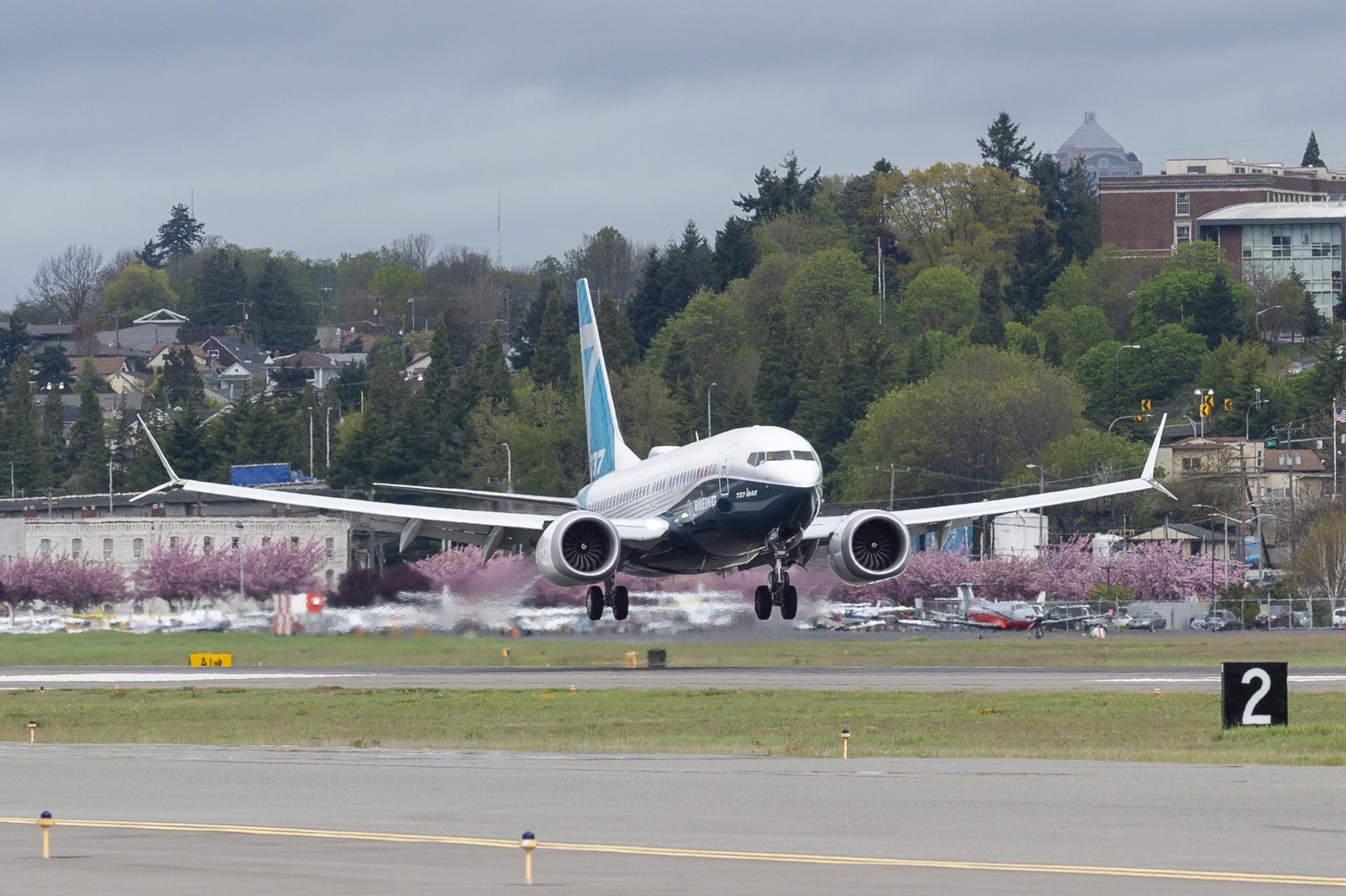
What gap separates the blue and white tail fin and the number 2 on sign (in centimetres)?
3351

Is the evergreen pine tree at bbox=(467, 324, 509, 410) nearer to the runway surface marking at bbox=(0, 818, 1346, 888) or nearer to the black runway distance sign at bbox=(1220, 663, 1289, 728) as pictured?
the black runway distance sign at bbox=(1220, 663, 1289, 728)

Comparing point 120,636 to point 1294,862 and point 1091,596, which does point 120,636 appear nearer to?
point 1091,596

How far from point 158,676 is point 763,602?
2053 centimetres

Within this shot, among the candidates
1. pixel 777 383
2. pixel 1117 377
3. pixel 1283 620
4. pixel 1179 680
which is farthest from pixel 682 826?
pixel 1117 377

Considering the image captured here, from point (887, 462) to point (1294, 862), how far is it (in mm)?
137681

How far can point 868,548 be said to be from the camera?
54219 mm

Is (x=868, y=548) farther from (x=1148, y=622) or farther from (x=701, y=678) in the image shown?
(x=1148, y=622)

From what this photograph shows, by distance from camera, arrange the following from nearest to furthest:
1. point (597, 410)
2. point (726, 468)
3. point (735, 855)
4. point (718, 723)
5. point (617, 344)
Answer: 1. point (735, 855)
2. point (718, 723)
3. point (726, 468)
4. point (597, 410)
5. point (617, 344)

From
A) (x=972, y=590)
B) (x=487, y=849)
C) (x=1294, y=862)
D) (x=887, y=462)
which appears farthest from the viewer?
(x=887, y=462)

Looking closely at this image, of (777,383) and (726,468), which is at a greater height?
(777,383)

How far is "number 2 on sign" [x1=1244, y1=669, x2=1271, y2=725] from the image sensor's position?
115 ft

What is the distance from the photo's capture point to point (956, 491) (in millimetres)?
159875

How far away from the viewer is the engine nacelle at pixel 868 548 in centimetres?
5378

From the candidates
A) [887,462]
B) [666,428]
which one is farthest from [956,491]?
[666,428]
